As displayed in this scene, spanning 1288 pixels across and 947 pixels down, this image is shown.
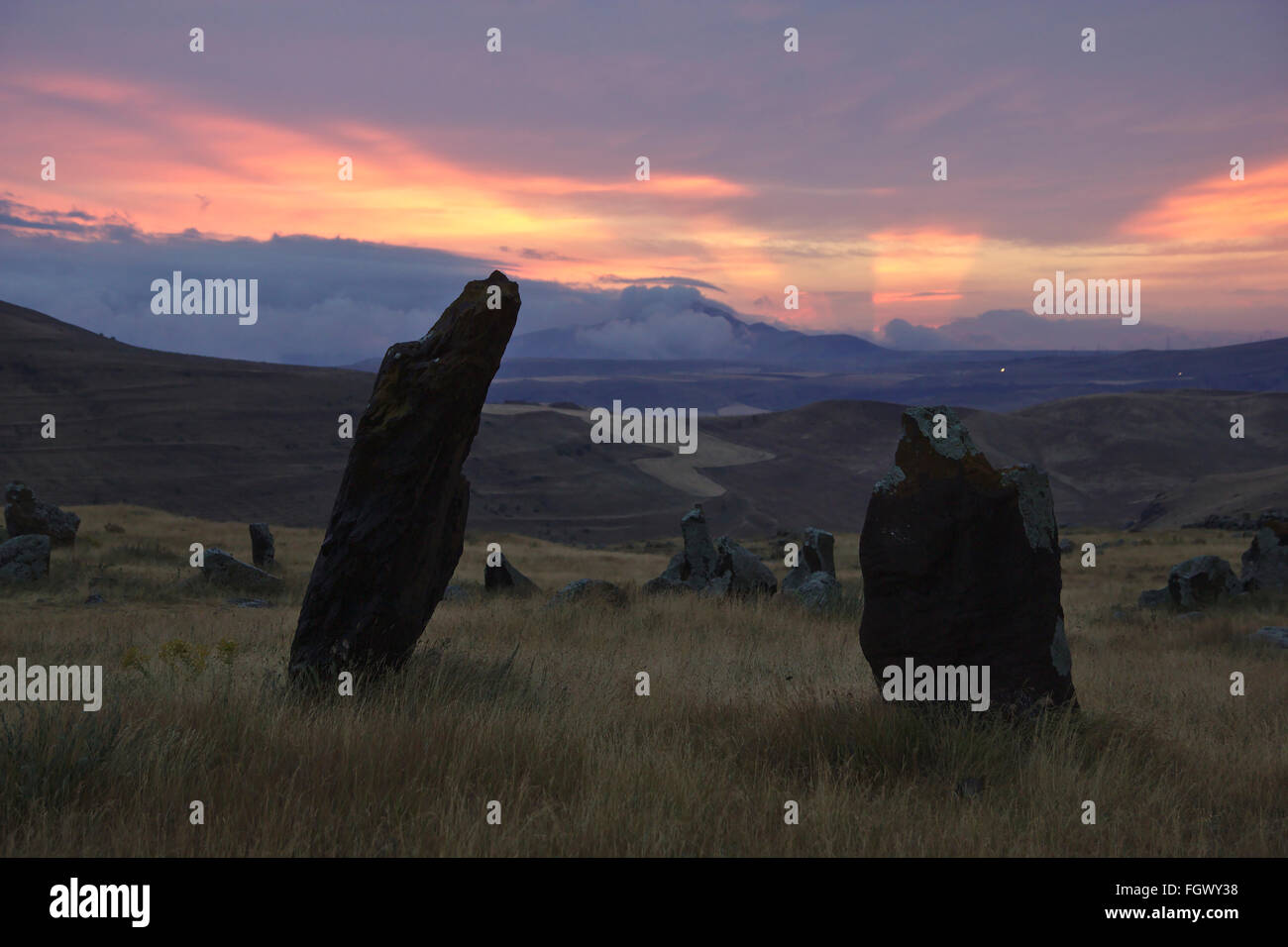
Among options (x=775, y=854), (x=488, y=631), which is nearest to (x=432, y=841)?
(x=775, y=854)

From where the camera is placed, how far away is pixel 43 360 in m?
123

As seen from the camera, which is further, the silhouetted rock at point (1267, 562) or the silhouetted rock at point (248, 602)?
the silhouetted rock at point (1267, 562)

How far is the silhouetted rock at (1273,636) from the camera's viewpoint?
13.1m

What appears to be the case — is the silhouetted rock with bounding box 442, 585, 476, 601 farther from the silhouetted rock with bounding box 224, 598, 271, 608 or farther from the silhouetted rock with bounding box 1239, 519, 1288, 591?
the silhouetted rock with bounding box 1239, 519, 1288, 591

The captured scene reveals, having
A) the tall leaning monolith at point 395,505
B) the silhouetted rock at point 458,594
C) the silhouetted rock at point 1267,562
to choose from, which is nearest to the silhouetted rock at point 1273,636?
the silhouetted rock at point 1267,562

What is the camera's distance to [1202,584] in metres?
18.6

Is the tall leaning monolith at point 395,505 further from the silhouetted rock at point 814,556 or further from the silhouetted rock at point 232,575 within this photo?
the silhouetted rock at point 232,575

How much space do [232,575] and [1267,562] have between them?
21.2 metres

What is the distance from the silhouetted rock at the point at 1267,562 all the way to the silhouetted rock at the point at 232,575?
20.0 meters
